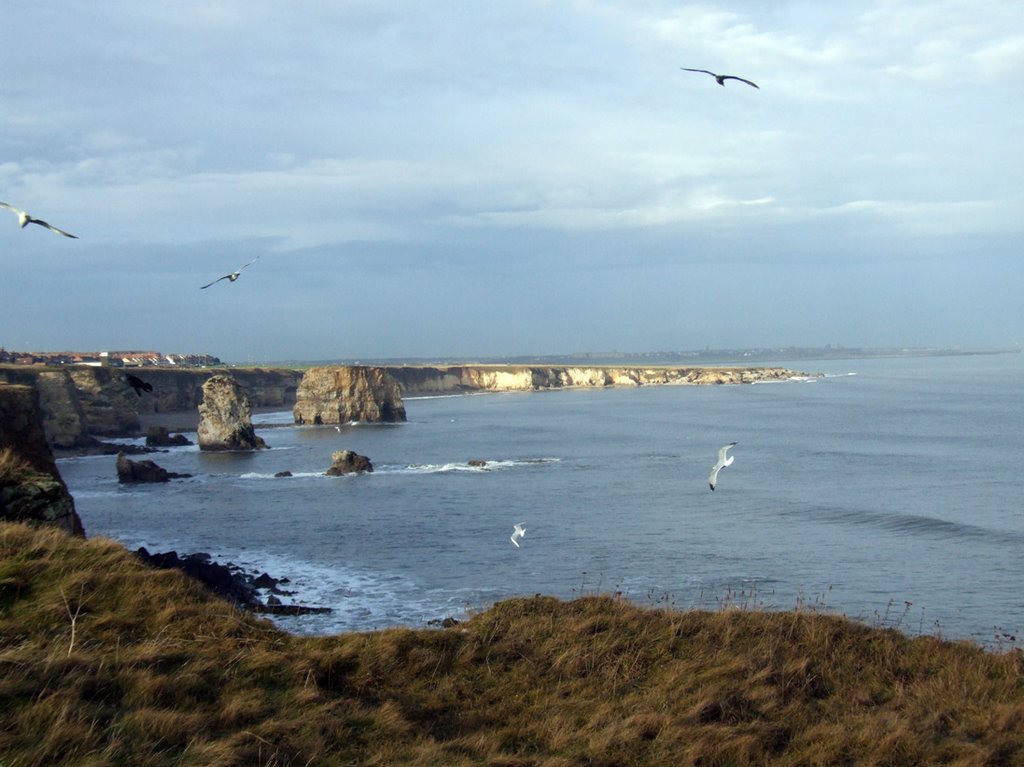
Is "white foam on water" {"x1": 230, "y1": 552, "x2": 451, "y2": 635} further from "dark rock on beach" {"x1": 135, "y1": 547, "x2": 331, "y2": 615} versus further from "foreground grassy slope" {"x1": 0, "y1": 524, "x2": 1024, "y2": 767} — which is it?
"foreground grassy slope" {"x1": 0, "y1": 524, "x2": 1024, "y2": 767}

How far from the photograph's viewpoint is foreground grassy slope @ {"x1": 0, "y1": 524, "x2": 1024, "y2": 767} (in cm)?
707

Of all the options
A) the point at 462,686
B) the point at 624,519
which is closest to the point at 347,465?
the point at 624,519

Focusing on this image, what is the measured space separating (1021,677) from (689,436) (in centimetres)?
5649

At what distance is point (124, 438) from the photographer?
76062 millimetres

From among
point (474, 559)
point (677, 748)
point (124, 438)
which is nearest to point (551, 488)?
point (474, 559)

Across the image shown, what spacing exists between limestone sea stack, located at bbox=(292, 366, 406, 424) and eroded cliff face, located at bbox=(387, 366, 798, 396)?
60663 millimetres

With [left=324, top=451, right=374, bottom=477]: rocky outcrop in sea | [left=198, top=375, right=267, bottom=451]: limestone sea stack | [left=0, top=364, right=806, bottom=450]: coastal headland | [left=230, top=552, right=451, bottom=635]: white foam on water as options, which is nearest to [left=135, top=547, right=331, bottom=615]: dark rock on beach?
[left=230, top=552, right=451, bottom=635]: white foam on water

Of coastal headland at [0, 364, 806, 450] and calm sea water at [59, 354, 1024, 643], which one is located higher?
coastal headland at [0, 364, 806, 450]

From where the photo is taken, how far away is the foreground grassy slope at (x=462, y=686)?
7.07 m

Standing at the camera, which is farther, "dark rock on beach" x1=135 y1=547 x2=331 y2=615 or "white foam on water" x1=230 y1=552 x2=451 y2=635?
"dark rock on beach" x1=135 y1=547 x2=331 y2=615

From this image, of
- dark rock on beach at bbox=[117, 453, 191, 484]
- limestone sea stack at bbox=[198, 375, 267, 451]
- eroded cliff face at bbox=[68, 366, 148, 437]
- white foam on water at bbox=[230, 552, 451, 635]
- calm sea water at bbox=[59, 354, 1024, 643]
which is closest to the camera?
white foam on water at bbox=[230, 552, 451, 635]

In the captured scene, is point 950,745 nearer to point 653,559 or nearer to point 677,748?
point 677,748

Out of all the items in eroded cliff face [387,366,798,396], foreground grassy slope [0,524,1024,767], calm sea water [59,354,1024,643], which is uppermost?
eroded cliff face [387,366,798,396]

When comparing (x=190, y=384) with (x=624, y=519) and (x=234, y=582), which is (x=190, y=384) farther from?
(x=234, y=582)
